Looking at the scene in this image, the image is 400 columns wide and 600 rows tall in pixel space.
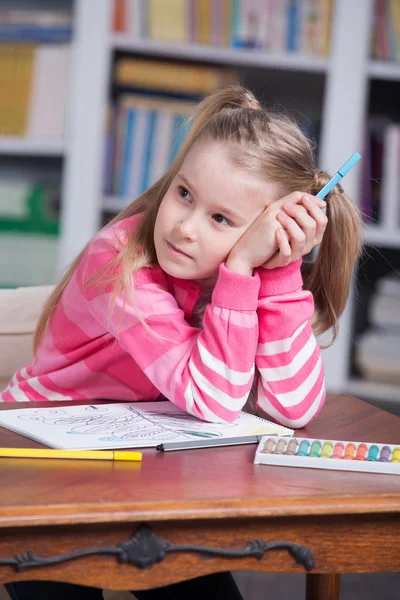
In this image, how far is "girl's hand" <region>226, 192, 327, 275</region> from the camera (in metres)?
1.02

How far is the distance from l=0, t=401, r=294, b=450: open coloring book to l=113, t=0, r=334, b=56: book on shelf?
1.56 m

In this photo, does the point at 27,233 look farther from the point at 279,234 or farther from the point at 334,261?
the point at 279,234

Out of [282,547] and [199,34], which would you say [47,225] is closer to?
[199,34]

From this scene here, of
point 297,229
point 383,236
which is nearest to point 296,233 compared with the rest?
point 297,229

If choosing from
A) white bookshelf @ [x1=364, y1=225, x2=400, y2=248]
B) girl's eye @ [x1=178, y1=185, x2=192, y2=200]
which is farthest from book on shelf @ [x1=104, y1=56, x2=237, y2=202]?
girl's eye @ [x1=178, y1=185, x2=192, y2=200]

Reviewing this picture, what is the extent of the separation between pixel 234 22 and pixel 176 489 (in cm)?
190

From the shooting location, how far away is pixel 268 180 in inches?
41.8

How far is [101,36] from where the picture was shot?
2.31 meters

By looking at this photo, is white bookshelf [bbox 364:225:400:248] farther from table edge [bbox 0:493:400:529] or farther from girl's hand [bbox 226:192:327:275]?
table edge [bbox 0:493:400:529]

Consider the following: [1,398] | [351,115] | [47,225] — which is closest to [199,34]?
[351,115]

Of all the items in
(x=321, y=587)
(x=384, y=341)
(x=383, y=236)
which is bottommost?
(x=384, y=341)

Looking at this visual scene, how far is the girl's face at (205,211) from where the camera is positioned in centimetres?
104

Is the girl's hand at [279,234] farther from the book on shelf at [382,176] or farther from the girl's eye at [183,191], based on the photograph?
the book on shelf at [382,176]

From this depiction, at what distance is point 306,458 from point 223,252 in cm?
34
